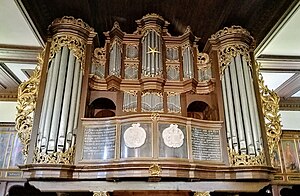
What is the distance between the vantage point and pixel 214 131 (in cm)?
549

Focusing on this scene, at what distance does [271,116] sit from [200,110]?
156 centimetres

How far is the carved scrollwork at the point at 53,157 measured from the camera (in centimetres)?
491

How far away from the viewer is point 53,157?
16.2 ft

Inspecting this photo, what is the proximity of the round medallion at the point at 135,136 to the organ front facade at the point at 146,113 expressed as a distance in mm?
16

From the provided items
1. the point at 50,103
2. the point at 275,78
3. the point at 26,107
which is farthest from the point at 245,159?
the point at 275,78

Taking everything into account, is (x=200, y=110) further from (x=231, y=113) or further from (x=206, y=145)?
(x=206, y=145)

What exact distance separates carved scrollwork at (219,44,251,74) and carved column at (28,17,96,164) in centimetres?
259

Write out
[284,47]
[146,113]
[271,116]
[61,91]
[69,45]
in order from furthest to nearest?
[284,47]
[69,45]
[271,116]
[61,91]
[146,113]

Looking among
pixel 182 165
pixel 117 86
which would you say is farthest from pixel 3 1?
pixel 182 165

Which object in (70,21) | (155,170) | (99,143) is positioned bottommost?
(155,170)

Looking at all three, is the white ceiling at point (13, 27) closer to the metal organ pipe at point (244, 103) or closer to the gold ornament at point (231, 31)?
the gold ornament at point (231, 31)

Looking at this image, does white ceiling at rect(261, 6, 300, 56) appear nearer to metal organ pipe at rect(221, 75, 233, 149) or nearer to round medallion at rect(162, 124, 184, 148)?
metal organ pipe at rect(221, 75, 233, 149)

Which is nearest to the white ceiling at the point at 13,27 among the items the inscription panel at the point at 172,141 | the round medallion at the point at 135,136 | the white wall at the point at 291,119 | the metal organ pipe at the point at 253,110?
the round medallion at the point at 135,136

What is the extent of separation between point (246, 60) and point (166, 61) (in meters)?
1.57
